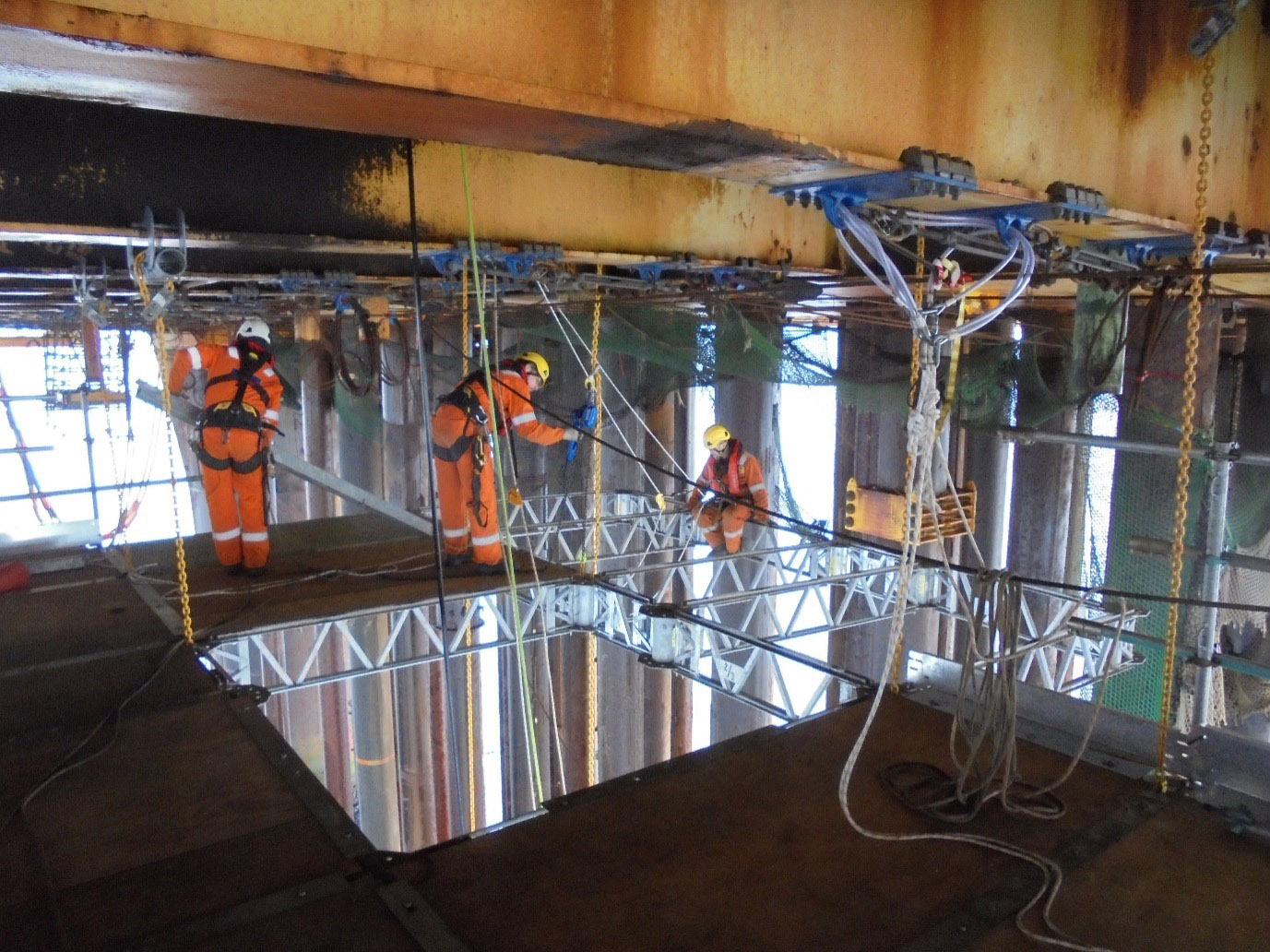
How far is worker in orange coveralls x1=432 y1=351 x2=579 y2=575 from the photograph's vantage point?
675 centimetres

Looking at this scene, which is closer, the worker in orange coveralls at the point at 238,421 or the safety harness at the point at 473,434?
the worker in orange coveralls at the point at 238,421

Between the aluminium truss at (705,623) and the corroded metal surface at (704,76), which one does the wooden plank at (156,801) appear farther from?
the corroded metal surface at (704,76)

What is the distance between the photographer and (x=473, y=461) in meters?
6.89

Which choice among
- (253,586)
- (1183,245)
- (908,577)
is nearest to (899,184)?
(908,577)

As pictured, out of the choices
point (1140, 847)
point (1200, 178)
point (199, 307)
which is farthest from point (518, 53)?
point (199, 307)

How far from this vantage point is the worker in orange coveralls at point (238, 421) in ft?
21.1

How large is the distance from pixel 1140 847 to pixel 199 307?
1165 cm

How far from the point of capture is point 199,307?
37.4 ft

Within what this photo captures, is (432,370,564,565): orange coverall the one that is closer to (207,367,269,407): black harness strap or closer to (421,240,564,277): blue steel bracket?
(421,240,564,277): blue steel bracket

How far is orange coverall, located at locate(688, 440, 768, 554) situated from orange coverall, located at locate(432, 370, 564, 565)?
2.78 metres

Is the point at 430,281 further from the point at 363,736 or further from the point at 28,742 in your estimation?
the point at 363,736

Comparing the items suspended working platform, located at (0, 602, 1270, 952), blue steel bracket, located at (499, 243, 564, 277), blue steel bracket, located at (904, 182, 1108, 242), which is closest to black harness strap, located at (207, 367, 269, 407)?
blue steel bracket, located at (499, 243, 564, 277)

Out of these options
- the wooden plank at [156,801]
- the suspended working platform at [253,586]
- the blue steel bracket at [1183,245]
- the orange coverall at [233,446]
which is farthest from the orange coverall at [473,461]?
the blue steel bracket at [1183,245]

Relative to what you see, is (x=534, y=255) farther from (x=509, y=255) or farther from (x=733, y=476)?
(x=733, y=476)
